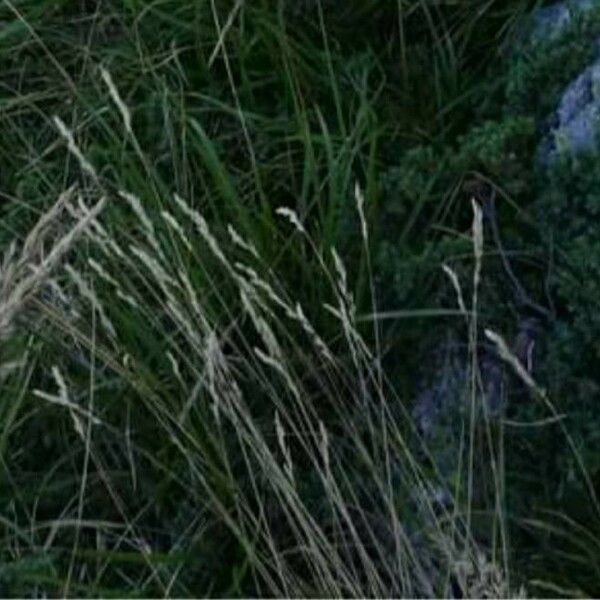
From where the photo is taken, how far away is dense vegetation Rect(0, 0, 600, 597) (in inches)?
124

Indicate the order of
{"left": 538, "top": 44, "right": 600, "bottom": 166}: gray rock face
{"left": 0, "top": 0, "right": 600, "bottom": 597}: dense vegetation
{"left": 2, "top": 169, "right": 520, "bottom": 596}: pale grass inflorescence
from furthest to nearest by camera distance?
{"left": 538, "top": 44, "right": 600, "bottom": 166}: gray rock face → {"left": 0, "top": 0, "right": 600, "bottom": 597}: dense vegetation → {"left": 2, "top": 169, "right": 520, "bottom": 596}: pale grass inflorescence


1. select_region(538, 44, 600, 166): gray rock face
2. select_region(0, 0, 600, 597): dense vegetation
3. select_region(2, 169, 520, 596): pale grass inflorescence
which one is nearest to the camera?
select_region(2, 169, 520, 596): pale grass inflorescence

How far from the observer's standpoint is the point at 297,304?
294cm

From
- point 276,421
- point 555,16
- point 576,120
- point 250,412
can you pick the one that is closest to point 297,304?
point 276,421

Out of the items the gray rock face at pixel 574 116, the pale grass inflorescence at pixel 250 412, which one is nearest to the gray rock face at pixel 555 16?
the gray rock face at pixel 574 116

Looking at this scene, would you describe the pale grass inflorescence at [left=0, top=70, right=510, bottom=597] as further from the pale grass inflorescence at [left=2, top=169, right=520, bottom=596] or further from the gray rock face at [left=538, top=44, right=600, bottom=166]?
the gray rock face at [left=538, top=44, right=600, bottom=166]

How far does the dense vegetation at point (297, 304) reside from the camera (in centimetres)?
315

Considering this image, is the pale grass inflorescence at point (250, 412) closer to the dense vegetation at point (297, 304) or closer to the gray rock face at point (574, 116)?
the dense vegetation at point (297, 304)

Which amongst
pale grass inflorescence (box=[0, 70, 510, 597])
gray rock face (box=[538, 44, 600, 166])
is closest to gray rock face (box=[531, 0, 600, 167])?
gray rock face (box=[538, 44, 600, 166])

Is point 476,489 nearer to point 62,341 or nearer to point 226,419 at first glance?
point 226,419

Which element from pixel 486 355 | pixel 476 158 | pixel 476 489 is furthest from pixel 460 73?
pixel 476 489

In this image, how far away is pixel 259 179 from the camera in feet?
12.1

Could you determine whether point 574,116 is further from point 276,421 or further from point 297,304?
point 276,421

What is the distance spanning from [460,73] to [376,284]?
1.79 feet
